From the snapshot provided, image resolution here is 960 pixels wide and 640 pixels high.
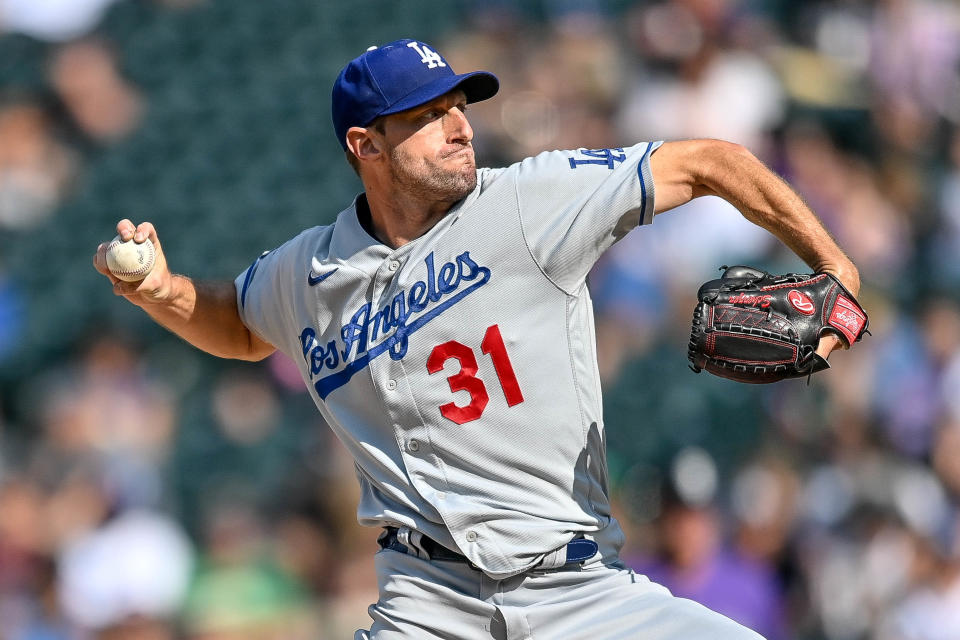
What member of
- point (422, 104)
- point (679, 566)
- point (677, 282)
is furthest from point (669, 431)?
point (422, 104)

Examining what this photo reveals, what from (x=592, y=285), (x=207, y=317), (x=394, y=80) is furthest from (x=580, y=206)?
(x=592, y=285)

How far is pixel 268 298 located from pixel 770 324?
4.06ft

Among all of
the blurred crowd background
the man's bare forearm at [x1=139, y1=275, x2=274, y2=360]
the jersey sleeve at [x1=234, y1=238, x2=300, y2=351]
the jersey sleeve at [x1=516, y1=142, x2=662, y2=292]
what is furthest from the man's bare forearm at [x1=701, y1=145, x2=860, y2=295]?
the blurred crowd background

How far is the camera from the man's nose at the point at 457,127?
2850 mm

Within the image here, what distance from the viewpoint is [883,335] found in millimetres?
6168

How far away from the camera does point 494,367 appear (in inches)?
105

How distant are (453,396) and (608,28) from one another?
14.3ft

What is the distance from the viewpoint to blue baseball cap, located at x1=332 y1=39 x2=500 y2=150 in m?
2.84

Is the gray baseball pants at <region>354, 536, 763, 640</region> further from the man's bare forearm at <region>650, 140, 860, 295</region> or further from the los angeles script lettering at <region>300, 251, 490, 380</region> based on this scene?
the man's bare forearm at <region>650, 140, 860, 295</region>

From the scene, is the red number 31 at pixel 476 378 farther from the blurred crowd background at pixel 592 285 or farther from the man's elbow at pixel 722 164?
the blurred crowd background at pixel 592 285

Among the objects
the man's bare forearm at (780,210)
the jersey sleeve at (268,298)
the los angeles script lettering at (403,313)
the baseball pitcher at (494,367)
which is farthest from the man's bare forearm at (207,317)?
the man's bare forearm at (780,210)

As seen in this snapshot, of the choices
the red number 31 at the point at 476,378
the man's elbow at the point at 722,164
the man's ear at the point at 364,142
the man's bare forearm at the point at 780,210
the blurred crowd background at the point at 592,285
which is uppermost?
the man's ear at the point at 364,142

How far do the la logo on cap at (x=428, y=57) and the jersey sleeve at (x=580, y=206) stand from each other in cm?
39

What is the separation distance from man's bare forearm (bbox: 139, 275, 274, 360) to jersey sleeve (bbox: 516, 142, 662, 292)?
88cm
